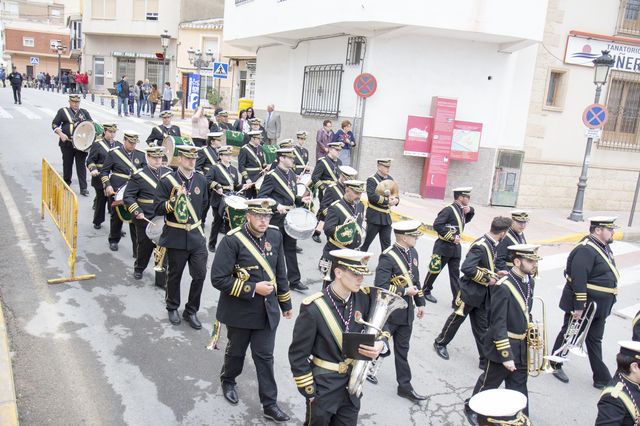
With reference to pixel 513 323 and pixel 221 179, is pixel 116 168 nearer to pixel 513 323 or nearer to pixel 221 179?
pixel 221 179

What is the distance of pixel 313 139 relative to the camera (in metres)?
19.5

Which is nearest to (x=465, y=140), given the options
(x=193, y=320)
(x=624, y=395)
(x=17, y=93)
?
(x=193, y=320)

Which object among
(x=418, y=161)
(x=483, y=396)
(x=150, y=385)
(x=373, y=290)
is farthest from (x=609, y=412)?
(x=418, y=161)

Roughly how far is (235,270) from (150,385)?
161cm

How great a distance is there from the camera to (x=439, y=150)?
16.3 m

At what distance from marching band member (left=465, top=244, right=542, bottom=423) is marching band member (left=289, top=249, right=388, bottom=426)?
5.22 ft

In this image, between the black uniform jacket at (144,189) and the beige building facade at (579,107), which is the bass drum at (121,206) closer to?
the black uniform jacket at (144,189)

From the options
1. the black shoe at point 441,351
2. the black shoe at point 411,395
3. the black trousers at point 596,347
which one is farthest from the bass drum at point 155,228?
the black trousers at point 596,347

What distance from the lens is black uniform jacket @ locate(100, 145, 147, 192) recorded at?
379 inches

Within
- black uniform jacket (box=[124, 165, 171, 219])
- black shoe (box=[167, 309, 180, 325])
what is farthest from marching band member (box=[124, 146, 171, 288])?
black shoe (box=[167, 309, 180, 325])

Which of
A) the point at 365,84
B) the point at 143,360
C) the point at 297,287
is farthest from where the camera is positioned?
the point at 365,84

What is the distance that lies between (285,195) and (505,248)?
11.4 feet

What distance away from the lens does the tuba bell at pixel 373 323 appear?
159 inches

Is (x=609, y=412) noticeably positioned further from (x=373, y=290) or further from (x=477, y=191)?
(x=477, y=191)
